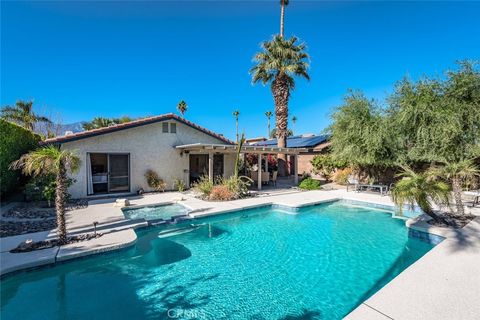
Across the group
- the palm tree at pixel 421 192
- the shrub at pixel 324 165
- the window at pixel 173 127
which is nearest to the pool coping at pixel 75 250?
the palm tree at pixel 421 192

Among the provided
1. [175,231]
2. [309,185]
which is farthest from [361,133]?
[175,231]

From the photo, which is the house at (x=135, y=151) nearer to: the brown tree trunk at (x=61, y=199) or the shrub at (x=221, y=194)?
the shrub at (x=221, y=194)

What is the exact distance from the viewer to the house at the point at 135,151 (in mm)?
13700

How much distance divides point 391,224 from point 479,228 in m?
2.74

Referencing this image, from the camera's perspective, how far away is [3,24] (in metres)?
11.0

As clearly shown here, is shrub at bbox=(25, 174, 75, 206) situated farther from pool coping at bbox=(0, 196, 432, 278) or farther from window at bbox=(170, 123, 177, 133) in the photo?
window at bbox=(170, 123, 177, 133)

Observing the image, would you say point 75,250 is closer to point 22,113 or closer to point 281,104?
point 281,104

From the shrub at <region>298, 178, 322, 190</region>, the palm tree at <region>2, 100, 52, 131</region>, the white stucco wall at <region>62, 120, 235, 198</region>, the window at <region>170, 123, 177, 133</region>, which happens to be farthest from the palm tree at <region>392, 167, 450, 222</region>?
the palm tree at <region>2, 100, 52, 131</region>

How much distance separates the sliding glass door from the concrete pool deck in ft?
13.2

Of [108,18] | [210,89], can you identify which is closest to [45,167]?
[108,18]

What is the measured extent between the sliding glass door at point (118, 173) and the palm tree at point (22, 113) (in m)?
16.8

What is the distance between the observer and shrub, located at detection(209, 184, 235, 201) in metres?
13.7

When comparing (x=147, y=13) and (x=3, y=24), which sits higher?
(x=147, y=13)

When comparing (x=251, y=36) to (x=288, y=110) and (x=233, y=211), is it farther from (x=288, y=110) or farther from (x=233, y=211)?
(x=233, y=211)
